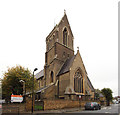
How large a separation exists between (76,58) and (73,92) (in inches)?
342

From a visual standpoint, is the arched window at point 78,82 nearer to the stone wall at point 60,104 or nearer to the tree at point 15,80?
the stone wall at point 60,104

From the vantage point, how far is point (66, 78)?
99.2ft

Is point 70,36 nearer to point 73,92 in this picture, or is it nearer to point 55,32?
point 55,32

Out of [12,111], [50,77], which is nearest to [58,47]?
[50,77]

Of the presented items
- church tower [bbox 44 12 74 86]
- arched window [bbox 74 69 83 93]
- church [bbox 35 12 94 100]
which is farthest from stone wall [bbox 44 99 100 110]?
church tower [bbox 44 12 74 86]

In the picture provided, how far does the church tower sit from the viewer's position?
114 feet

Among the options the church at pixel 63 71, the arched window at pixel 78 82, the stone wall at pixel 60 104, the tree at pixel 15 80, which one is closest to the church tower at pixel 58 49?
the church at pixel 63 71

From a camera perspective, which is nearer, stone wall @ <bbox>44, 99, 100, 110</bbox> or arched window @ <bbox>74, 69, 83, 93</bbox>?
stone wall @ <bbox>44, 99, 100, 110</bbox>

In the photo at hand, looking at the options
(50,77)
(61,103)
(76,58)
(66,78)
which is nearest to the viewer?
(61,103)

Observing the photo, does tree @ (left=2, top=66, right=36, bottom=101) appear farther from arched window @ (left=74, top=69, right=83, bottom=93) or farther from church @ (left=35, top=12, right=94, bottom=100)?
arched window @ (left=74, top=69, right=83, bottom=93)

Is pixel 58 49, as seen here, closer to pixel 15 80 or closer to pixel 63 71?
pixel 63 71

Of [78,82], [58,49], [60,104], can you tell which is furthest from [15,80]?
[58,49]

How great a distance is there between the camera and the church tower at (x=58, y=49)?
34875 millimetres

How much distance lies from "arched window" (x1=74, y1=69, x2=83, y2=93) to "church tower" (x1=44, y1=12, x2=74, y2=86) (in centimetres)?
517
